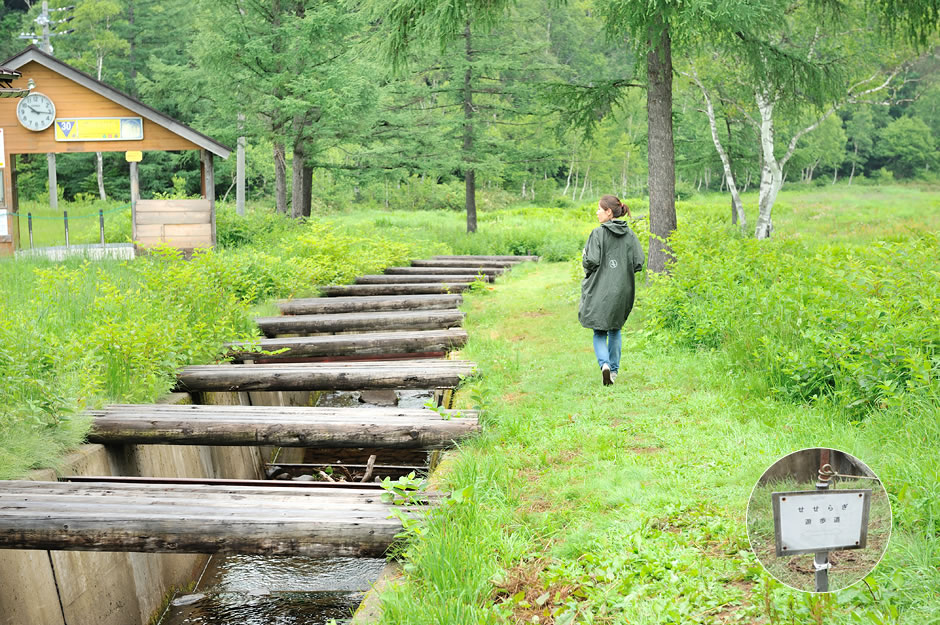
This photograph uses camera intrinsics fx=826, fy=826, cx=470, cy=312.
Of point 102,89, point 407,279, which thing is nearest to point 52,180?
point 102,89

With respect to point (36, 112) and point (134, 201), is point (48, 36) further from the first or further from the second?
point (134, 201)

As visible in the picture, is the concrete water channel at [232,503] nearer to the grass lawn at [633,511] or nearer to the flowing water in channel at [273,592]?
the flowing water in channel at [273,592]

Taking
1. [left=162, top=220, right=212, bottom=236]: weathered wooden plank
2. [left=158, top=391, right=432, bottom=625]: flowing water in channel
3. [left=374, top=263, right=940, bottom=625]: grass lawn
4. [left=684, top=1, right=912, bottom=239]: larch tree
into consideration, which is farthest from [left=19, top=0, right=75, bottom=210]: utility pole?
[left=374, top=263, right=940, bottom=625]: grass lawn

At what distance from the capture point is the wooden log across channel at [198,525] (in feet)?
14.6

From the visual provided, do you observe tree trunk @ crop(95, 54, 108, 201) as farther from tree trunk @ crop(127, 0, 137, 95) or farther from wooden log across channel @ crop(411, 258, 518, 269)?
wooden log across channel @ crop(411, 258, 518, 269)

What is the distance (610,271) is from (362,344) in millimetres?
3229

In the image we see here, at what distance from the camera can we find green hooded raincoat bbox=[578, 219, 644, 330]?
26.7ft

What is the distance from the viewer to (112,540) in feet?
14.9

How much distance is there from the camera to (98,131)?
63.1ft

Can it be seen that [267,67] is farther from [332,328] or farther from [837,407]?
[837,407]

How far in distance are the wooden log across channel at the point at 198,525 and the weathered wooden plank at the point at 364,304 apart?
25.5 feet

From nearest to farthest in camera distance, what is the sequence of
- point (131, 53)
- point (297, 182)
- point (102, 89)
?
point (102, 89), point (297, 182), point (131, 53)

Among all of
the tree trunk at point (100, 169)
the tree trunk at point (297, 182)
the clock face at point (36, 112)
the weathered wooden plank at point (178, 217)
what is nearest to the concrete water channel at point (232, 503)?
the weathered wooden plank at point (178, 217)

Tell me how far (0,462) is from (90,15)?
49683 mm
